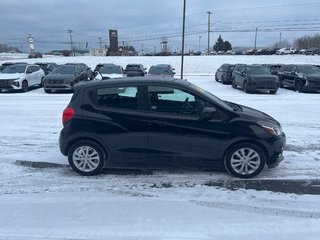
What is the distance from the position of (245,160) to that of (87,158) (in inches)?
104

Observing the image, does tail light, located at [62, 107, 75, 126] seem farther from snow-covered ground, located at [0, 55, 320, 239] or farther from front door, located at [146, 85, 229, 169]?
front door, located at [146, 85, 229, 169]

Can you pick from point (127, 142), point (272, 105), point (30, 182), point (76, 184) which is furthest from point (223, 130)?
point (272, 105)

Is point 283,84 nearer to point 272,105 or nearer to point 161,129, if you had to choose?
point 272,105

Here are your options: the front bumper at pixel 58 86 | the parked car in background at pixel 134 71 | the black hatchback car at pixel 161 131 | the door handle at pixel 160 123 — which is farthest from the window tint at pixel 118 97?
the parked car in background at pixel 134 71

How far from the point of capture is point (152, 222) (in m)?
4.38

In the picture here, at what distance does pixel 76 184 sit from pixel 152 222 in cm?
184

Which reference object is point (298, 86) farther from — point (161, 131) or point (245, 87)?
point (161, 131)

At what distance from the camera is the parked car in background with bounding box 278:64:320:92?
19.7 meters

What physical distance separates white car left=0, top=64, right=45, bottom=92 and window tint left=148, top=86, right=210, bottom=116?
16356 mm

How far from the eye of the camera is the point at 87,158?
6.10m

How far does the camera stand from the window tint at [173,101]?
19.4 ft

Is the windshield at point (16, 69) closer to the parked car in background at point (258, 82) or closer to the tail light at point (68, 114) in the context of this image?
the parked car in background at point (258, 82)

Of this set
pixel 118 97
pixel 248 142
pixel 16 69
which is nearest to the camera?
pixel 248 142

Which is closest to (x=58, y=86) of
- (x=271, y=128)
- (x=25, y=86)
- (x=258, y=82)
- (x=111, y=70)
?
(x=25, y=86)
